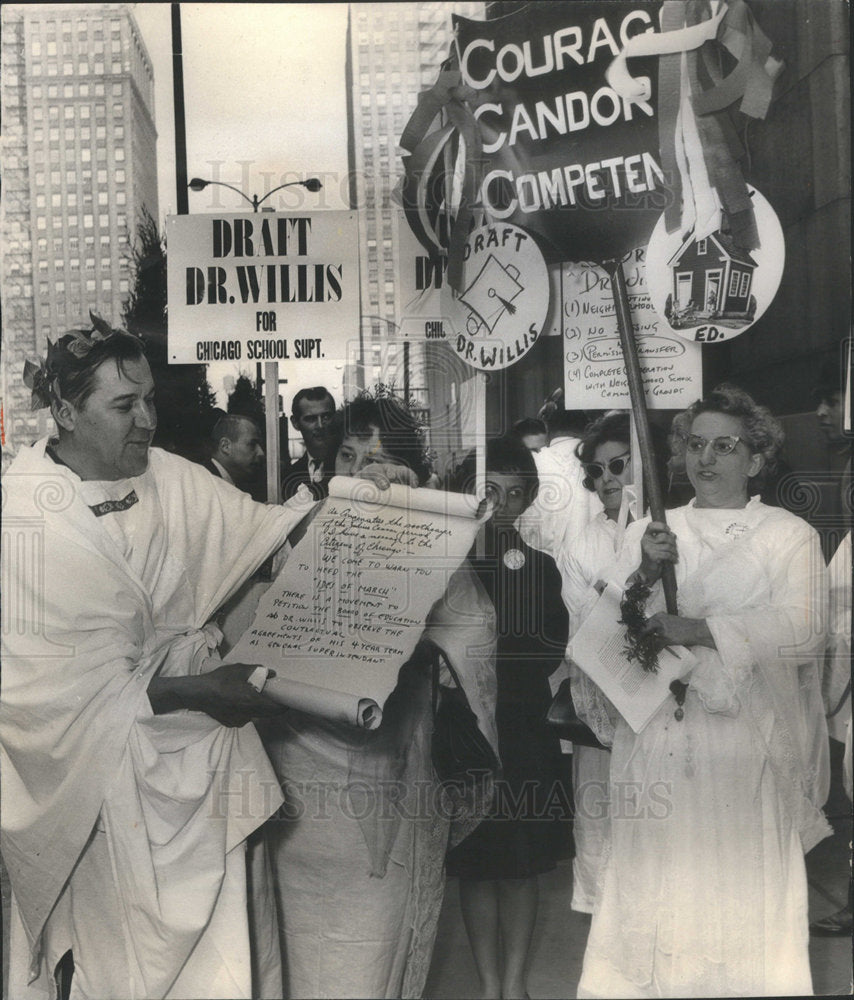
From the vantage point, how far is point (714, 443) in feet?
12.6

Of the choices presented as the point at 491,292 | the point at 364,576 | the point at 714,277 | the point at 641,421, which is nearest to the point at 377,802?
A: the point at 364,576

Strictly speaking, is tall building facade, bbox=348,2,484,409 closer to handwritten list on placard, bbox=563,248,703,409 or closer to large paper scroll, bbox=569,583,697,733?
handwritten list on placard, bbox=563,248,703,409

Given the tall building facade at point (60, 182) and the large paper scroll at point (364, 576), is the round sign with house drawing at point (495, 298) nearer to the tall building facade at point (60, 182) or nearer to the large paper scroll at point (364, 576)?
the large paper scroll at point (364, 576)

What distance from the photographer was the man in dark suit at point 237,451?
3.76 m

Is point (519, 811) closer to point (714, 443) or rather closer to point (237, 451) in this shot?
point (714, 443)

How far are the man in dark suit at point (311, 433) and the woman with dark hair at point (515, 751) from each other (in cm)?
54

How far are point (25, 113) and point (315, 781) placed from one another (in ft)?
7.89

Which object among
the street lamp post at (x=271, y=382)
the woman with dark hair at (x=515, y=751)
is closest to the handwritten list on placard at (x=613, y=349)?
the woman with dark hair at (x=515, y=751)

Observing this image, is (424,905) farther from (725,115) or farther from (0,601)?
(725,115)

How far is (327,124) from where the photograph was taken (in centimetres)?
380

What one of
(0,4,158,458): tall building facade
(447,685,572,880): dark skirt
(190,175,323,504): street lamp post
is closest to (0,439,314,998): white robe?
(190,175,323,504): street lamp post

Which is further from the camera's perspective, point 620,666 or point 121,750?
point 620,666

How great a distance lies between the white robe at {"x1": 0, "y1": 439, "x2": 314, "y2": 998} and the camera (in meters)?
3.64

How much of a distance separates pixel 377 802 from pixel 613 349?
1.72 metres
